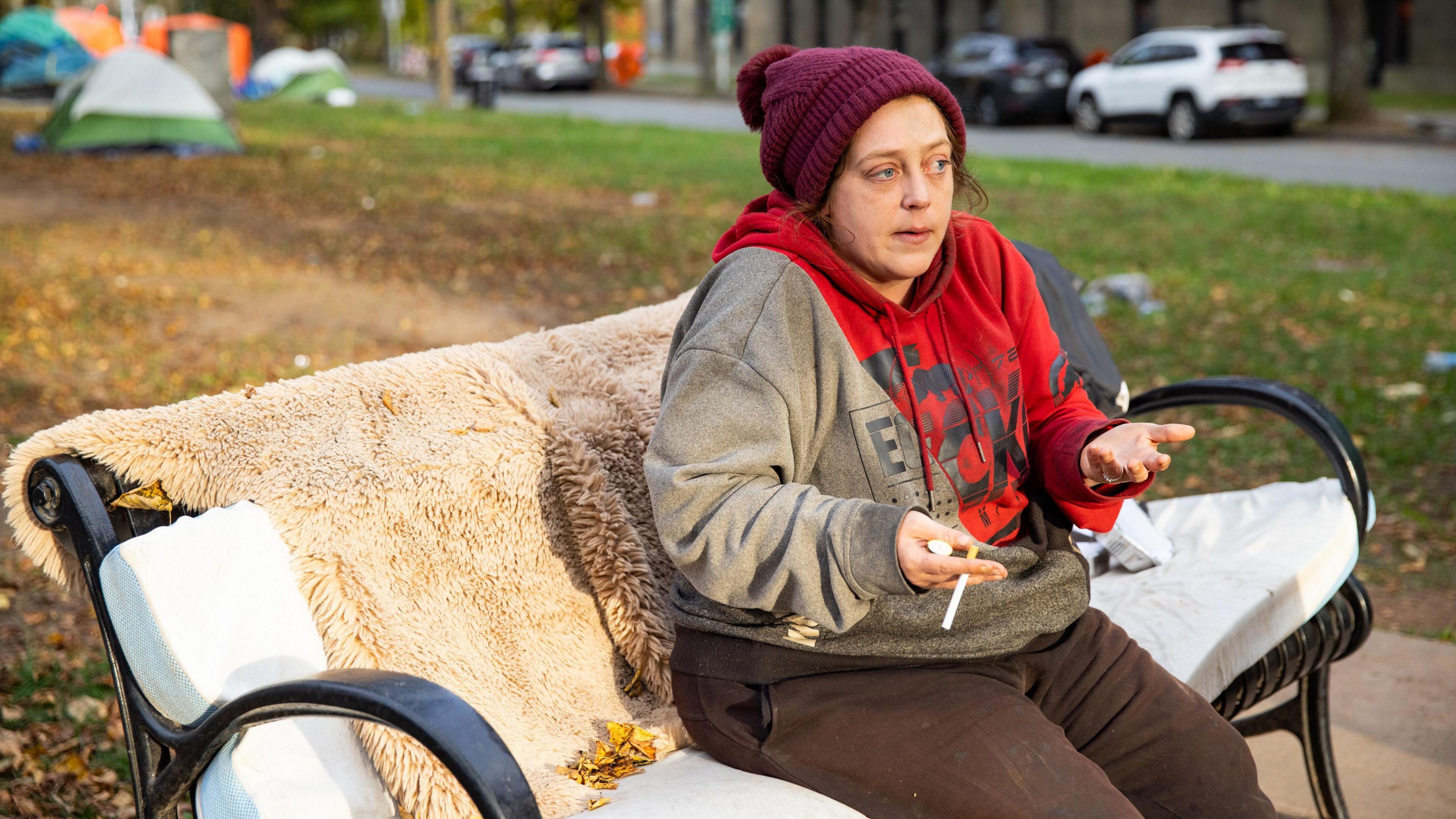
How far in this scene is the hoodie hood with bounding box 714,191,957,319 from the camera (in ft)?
6.32

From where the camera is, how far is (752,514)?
172cm

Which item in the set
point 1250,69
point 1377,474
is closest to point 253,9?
point 1250,69

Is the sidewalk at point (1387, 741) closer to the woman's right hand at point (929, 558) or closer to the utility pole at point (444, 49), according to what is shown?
the woman's right hand at point (929, 558)

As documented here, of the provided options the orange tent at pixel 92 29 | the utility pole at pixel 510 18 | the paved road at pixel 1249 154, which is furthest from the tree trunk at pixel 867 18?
the utility pole at pixel 510 18

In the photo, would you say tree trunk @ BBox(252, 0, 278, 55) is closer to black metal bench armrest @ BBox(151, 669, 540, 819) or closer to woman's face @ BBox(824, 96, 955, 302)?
woman's face @ BBox(824, 96, 955, 302)

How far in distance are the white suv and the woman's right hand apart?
58.3 ft

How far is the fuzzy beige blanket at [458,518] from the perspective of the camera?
183 cm

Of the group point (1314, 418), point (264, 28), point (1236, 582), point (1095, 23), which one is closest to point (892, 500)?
point (1236, 582)

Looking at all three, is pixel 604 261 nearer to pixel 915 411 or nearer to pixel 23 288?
pixel 23 288

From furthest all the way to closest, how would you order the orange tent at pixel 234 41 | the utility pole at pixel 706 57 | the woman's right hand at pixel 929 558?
the utility pole at pixel 706 57 < the orange tent at pixel 234 41 < the woman's right hand at pixel 929 558

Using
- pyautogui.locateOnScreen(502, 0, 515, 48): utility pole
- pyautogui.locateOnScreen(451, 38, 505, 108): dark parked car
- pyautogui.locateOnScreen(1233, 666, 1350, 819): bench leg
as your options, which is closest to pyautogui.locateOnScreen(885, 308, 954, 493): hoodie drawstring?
pyautogui.locateOnScreen(1233, 666, 1350, 819): bench leg

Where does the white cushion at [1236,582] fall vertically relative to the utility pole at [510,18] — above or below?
below

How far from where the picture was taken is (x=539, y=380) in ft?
7.65

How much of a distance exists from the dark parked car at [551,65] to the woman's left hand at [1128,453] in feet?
115
